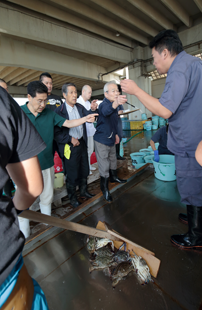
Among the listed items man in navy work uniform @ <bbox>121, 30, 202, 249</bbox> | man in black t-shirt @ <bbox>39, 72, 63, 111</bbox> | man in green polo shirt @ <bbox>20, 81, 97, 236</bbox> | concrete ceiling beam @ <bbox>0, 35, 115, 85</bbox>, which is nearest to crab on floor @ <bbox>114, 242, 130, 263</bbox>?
man in navy work uniform @ <bbox>121, 30, 202, 249</bbox>

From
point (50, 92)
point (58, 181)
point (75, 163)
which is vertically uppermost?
point (50, 92)

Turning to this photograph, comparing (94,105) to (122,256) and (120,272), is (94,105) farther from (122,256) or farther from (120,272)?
(120,272)

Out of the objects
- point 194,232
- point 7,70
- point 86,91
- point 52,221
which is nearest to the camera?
point 52,221

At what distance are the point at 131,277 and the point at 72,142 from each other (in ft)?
5.85

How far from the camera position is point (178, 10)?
682 cm

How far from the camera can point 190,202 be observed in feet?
5.00

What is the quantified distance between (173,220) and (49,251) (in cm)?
154

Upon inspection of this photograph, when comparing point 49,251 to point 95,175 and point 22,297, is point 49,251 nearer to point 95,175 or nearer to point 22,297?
point 22,297

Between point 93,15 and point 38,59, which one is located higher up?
point 93,15

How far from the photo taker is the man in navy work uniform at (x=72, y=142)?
7.87 feet

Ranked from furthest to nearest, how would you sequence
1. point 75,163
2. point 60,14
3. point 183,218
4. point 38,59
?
1. point 38,59
2. point 60,14
3. point 75,163
4. point 183,218

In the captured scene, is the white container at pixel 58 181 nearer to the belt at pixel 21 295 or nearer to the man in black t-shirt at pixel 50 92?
the man in black t-shirt at pixel 50 92

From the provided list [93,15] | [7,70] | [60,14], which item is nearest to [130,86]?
[60,14]

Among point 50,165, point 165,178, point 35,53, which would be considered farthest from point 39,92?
point 35,53
